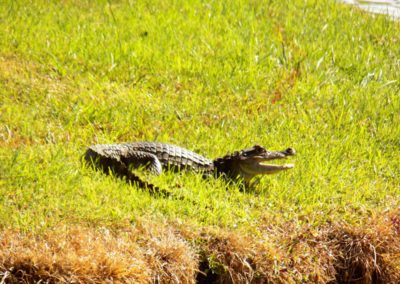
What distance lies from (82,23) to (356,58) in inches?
113

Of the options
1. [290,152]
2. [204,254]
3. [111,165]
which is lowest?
[204,254]

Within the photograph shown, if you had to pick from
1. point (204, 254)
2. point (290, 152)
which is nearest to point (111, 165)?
point (204, 254)

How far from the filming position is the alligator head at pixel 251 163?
651 cm

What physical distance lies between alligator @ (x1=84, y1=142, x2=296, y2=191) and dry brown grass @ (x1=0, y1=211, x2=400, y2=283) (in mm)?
686

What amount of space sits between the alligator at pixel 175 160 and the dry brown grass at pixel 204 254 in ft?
2.25

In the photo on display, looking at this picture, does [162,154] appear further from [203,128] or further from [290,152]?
[290,152]

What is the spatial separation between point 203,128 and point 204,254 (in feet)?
6.02

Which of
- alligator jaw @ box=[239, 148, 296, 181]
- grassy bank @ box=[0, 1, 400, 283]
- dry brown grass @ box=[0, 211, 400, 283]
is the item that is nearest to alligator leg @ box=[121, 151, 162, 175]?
grassy bank @ box=[0, 1, 400, 283]

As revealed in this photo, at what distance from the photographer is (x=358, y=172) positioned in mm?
6844

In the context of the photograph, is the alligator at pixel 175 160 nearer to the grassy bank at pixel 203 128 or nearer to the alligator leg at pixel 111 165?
the alligator leg at pixel 111 165

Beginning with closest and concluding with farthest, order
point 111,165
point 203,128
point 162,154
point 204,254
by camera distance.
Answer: point 204,254
point 111,165
point 162,154
point 203,128

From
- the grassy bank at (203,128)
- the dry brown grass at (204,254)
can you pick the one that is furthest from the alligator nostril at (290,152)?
the dry brown grass at (204,254)

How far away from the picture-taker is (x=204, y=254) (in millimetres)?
5660

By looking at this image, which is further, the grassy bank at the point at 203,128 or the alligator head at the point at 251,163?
the alligator head at the point at 251,163
